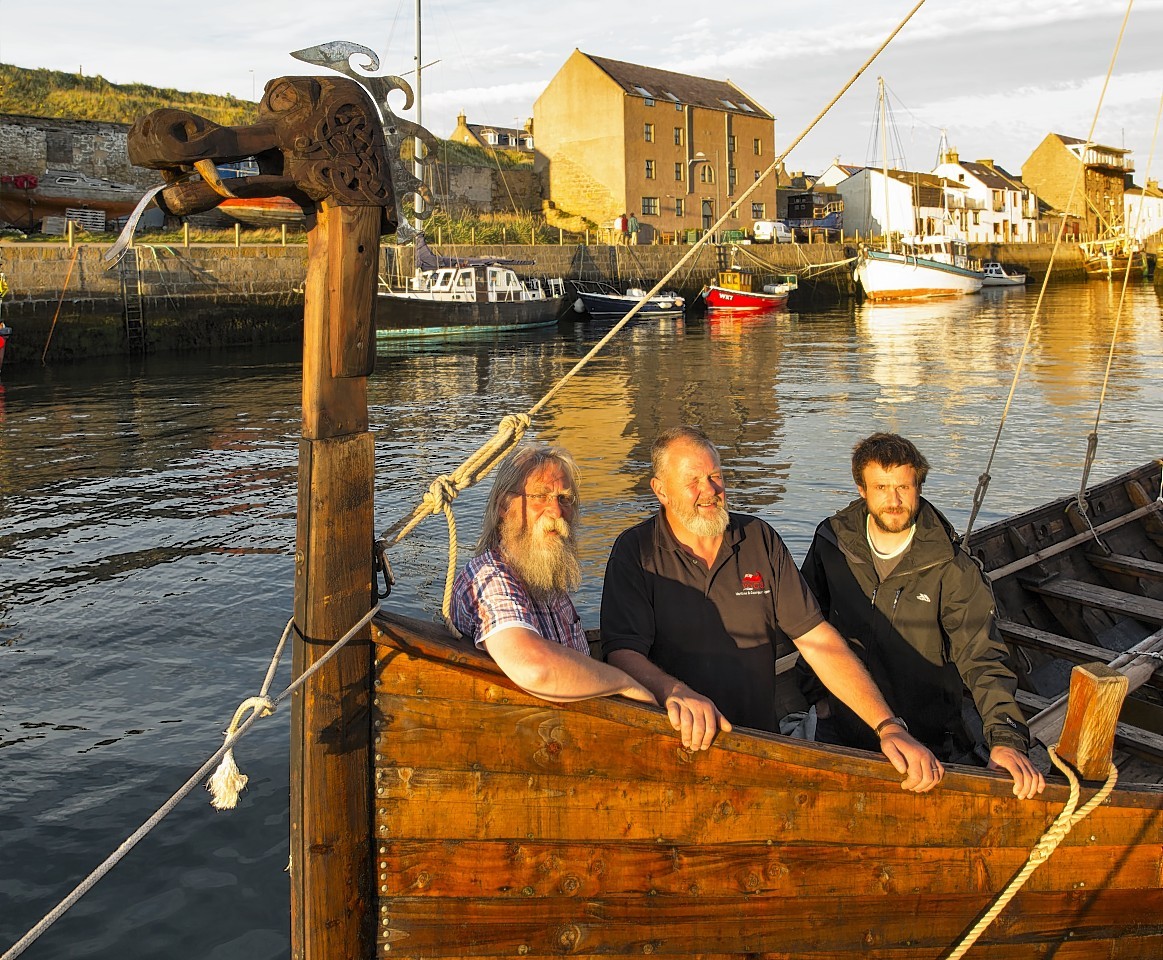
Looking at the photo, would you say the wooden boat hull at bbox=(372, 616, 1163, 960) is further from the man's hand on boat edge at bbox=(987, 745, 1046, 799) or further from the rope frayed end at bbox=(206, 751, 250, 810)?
the rope frayed end at bbox=(206, 751, 250, 810)

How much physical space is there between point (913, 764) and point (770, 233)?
57573 mm

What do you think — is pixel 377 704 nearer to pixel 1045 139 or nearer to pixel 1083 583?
pixel 1083 583

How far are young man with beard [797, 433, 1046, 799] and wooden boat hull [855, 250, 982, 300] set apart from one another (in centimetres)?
5172

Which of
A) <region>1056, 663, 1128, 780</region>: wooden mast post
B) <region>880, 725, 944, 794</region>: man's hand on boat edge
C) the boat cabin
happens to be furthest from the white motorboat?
<region>880, 725, 944, 794</region>: man's hand on boat edge

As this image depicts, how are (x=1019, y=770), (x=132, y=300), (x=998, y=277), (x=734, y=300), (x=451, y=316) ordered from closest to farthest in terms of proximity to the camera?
1. (x=1019, y=770)
2. (x=132, y=300)
3. (x=451, y=316)
4. (x=734, y=300)
5. (x=998, y=277)

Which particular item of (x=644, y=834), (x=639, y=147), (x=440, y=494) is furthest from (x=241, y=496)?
(x=639, y=147)

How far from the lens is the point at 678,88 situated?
61656mm

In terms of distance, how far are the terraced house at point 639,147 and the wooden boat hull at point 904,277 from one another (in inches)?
285

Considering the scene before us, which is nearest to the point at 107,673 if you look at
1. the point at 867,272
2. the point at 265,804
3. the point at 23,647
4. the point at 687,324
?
the point at 23,647

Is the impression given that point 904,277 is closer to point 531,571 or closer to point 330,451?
point 531,571

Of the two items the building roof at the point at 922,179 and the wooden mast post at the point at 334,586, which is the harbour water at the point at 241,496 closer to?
the wooden mast post at the point at 334,586

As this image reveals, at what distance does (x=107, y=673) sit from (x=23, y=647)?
2.92 ft

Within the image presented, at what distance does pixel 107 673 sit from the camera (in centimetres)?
725

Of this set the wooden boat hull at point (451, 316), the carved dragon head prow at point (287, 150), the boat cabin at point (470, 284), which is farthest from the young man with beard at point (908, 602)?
the boat cabin at point (470, 284)
